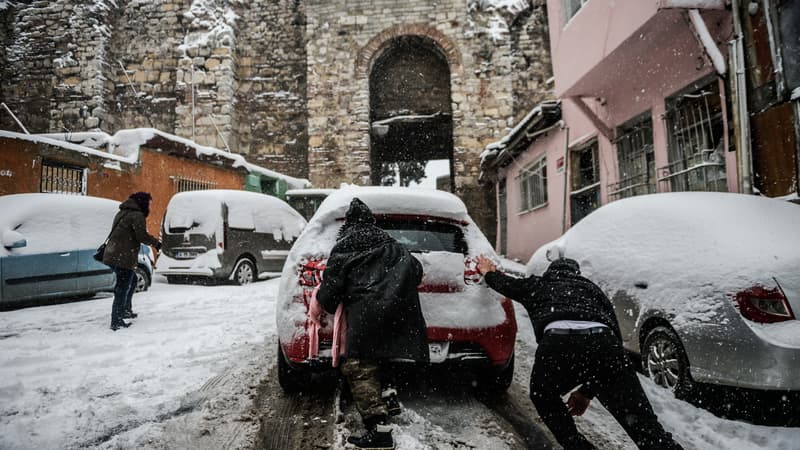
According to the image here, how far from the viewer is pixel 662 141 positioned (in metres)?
7.28

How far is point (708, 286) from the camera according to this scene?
2.90m

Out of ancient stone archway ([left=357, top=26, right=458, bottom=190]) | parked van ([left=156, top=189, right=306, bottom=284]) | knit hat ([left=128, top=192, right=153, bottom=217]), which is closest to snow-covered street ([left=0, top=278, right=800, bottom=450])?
knit hat ([left=128, top=192, right=153, bottom=217])

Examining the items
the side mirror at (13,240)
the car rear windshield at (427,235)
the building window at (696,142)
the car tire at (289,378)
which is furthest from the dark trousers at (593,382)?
the side mirror at (13,240)

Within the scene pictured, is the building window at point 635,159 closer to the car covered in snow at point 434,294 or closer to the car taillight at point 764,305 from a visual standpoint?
the car taillight at point 764,305

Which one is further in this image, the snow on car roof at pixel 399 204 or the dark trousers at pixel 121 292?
the dark trousers at pixel 121 292

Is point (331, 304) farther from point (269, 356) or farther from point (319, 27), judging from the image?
point (319, 27)

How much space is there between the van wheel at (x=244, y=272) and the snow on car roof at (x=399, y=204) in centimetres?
621

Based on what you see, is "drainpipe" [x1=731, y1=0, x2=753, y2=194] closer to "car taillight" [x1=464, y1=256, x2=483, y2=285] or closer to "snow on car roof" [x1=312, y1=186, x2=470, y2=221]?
"snow on car roof" [x1=312, y1=186, x2=470, y2=221]

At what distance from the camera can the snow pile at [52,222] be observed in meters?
6.12

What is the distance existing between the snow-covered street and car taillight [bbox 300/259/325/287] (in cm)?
88

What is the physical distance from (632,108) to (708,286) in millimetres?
6210

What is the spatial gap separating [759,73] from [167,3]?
21.4 metres

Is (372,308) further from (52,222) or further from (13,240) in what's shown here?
(52,222)

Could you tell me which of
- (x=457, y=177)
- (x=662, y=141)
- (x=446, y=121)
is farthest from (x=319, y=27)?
(x=662, y=141)
